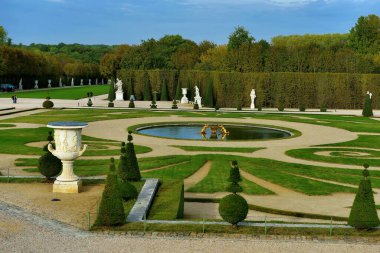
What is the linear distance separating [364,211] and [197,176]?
38.2 feet

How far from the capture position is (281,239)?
15641 mm

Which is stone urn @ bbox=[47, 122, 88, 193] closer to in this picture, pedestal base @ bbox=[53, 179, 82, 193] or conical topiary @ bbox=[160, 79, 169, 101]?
pedestal base @ bbox=[53, 179, 82, 193]

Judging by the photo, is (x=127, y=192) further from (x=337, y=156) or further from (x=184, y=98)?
(x=184, y=98)

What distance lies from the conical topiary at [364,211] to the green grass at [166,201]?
621 centimetres

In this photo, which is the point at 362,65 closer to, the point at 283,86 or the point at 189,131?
the point at 283,86

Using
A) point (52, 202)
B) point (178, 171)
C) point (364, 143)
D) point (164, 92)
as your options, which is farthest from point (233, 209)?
point (164, 92)

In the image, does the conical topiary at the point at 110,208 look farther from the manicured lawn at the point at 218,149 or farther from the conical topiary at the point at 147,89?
the conical topiary at the point at 147,89

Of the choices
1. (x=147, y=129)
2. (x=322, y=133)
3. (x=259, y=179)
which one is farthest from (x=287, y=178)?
(x=147, y=129)

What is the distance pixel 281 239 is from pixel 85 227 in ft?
21.1

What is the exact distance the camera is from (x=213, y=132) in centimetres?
4316

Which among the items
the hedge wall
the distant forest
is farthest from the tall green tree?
the hedge wall

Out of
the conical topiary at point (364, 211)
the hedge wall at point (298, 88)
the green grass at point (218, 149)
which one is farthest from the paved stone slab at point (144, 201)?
the hedge wall at point (298, 88)

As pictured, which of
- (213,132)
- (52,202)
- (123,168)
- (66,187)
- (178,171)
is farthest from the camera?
(213,132)

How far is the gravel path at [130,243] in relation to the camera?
1445 centimetres
